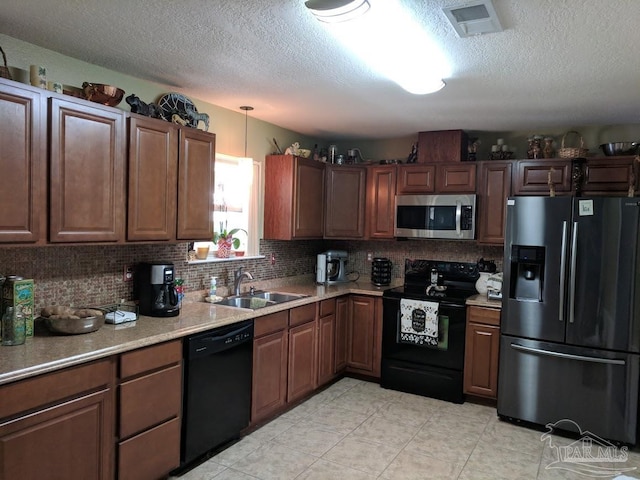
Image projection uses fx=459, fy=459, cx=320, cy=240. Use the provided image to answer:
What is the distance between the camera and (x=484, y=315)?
3.83 meters

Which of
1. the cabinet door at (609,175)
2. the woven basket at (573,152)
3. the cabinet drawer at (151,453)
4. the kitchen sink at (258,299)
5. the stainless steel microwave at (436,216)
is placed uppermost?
the woven basket at (573,152)

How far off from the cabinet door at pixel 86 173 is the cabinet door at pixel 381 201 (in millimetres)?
2647

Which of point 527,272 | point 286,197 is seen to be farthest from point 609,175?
point 286,197

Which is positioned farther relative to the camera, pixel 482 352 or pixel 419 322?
pixel 419 322

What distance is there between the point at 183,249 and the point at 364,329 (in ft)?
6.18

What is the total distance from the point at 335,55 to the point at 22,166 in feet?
5.43

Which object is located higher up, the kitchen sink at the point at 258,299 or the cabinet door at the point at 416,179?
the cabinet door at the point at 416,179

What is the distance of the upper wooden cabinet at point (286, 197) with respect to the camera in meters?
4.25

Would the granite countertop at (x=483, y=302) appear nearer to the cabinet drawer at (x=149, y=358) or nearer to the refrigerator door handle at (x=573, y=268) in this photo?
the refrigerator door handle at (x=573, y=268)

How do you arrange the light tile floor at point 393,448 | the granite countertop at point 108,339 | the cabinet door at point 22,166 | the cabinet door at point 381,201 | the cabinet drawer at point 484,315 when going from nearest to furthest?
the granite countertop at point 108,339, the cabinet door at point 22,166, the light tile floor at point 393,448, the cabinet drawer at point 484,315, the cabinet door at point 381,201

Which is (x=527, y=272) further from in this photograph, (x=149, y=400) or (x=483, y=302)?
(x=149, y=400)

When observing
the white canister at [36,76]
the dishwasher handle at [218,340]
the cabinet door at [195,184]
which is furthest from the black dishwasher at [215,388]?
the white canister at [36,76]

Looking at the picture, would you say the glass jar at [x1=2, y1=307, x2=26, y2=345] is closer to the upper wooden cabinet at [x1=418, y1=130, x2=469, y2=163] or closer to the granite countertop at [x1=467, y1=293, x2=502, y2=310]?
the granite countertop at [x1=467, y1=293, x2=502, y2=310]

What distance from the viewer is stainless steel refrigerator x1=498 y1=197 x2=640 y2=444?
3219 mm
